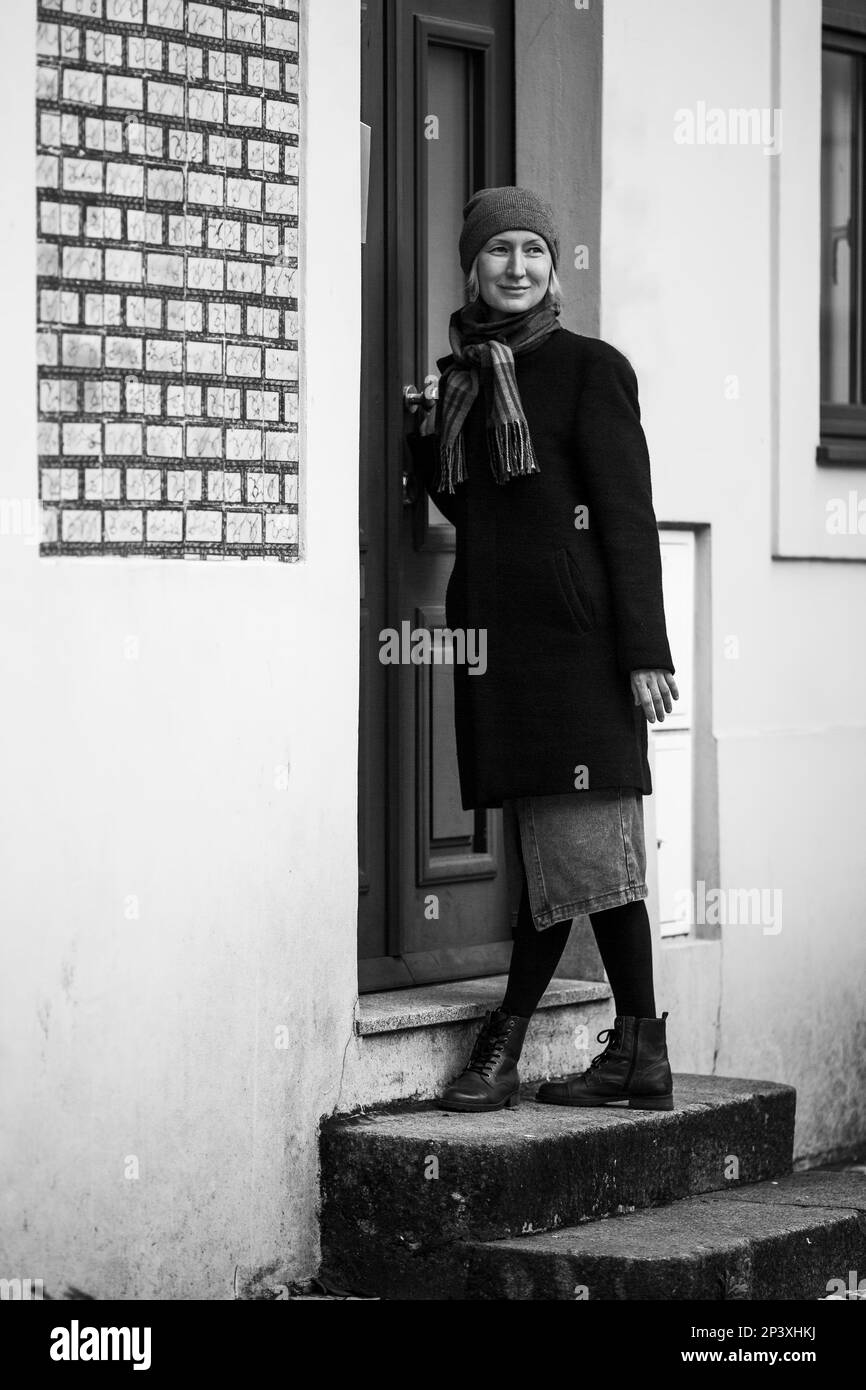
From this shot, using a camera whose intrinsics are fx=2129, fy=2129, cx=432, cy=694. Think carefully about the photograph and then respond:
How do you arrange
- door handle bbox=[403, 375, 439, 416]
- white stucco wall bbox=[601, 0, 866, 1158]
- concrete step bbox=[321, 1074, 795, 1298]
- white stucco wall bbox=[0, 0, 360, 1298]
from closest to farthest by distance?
white stucco wall bbox=[0, 0, 360, 1298] < concrete step bbox=[321, 1074, 795, 1298] < door handle bbox=[403, 375, 439, 416] < white stucco wall bbox=[601, 0, 866, 1158]

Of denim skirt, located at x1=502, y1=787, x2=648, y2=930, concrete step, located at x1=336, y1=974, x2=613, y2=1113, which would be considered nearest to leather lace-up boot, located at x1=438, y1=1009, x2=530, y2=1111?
Result: concrete step, located at x1=336, y1=974, x2=613, y2=1113

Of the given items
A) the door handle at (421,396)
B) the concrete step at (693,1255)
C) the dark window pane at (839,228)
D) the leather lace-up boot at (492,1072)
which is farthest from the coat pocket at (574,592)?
the dark window pane at (839,228)

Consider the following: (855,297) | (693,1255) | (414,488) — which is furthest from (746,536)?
(693,1255)

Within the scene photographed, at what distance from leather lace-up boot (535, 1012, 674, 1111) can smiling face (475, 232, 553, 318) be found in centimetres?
172

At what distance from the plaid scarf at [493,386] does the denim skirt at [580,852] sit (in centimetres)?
78

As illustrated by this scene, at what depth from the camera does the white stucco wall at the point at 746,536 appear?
236 inches

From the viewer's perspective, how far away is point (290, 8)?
485 cm

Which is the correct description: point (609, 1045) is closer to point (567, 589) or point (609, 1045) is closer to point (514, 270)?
point (567, 589)

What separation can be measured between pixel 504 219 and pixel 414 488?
0.79 metres

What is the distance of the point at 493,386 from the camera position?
4.98 metres

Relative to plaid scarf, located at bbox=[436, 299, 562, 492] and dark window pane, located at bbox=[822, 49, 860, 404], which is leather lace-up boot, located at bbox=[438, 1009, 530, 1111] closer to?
plaid scarf, located at bbox=[436, 299, 562, 492]

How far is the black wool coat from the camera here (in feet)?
16.1

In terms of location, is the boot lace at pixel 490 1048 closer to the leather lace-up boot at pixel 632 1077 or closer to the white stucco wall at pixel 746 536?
the leather lace-up boot at pixel 632 1077
